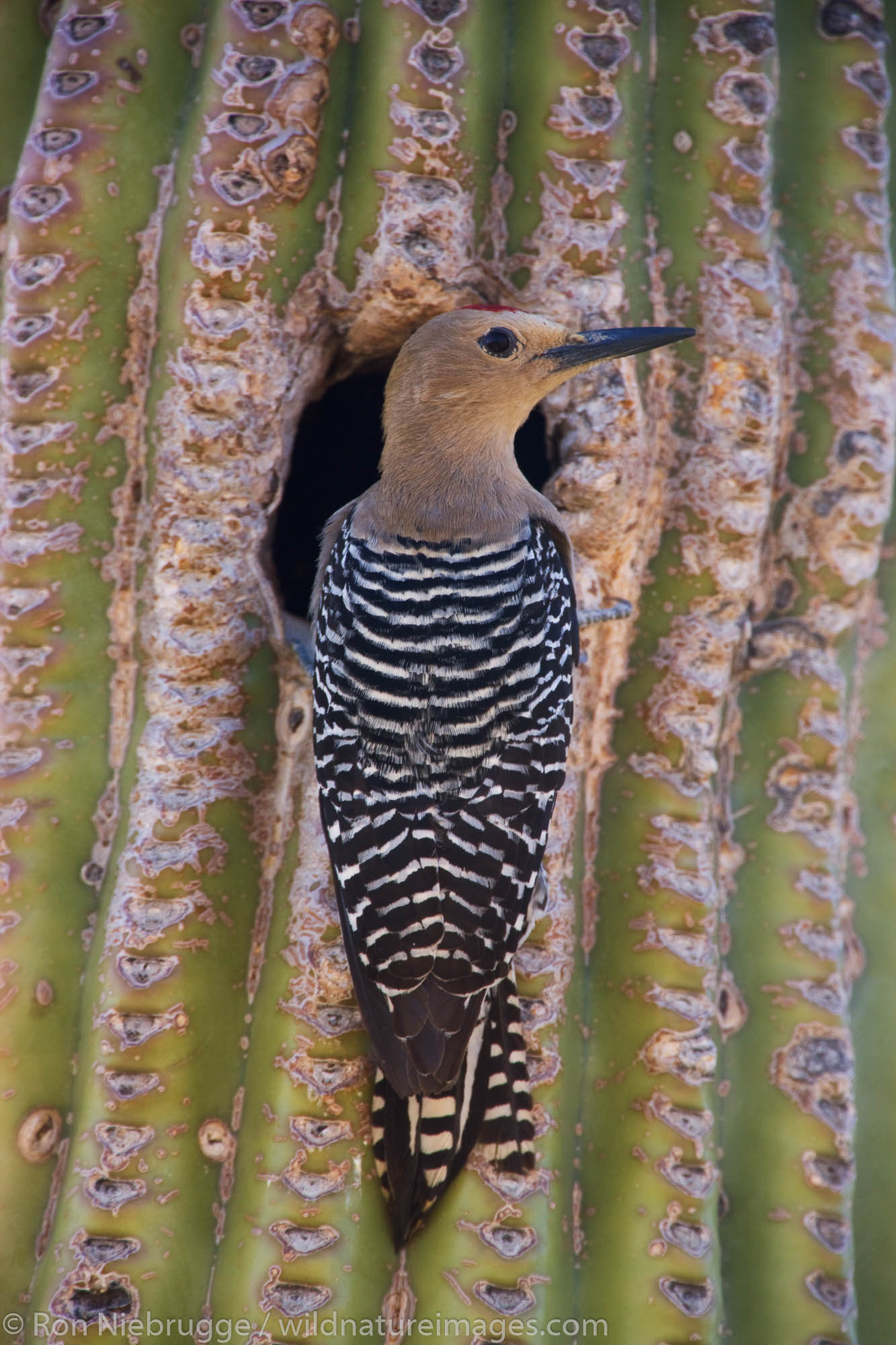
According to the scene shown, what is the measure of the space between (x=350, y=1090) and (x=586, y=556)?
49.1 inches

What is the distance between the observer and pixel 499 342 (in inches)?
90.7

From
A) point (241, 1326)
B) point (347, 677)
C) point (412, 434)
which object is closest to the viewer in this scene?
point (241, 1326)

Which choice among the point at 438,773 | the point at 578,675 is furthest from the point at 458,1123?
the point at 578,675

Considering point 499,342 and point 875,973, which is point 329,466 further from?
point 875,973

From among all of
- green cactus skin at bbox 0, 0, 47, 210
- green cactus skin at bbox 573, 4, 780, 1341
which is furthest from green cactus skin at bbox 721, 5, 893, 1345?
green cactus skin at bbox 0, 0, 47, 210

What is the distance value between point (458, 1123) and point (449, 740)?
745mm

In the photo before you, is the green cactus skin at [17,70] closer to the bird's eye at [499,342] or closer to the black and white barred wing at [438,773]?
the bird's eye at [499,342]

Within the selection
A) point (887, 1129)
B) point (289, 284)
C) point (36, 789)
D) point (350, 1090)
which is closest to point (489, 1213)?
point (350, 1090)

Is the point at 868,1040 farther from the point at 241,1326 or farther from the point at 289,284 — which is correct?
the point at 289,284

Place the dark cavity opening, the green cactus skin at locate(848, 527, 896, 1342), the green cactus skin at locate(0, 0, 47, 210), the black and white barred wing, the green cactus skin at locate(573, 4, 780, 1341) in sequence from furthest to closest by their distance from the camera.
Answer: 1. the dark cavity opening
2. the green cactus skin at locate(0, 0, 47, 210)
3. the green cactus skin at locate(848, 527, 896, 1342)
4. the green cactus skin at locate(573, 4, 780, 1341)
5. the black and white barred wing

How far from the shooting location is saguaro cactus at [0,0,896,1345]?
1.96 metres

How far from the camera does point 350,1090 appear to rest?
200 centimetres

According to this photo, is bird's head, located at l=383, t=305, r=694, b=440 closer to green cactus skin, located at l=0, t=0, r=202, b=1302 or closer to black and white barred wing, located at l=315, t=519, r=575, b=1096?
black and white barred wing, located at l=315, t=519, r=575, b=1096

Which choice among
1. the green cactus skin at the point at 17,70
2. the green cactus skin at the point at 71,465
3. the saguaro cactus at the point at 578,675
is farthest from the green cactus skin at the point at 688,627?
the green cactus skin at the point at 17,70
